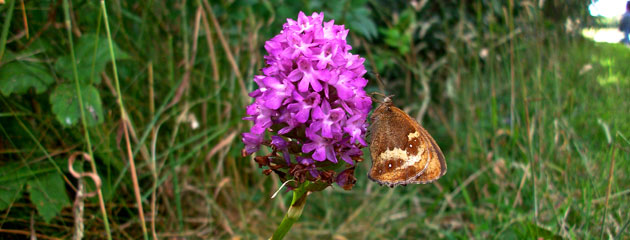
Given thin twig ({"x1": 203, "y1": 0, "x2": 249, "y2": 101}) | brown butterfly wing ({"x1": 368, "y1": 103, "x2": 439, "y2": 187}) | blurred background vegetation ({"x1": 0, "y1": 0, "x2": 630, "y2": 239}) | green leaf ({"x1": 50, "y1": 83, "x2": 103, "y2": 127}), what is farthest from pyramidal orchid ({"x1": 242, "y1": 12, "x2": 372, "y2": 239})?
thin twig ({"x1": 203, "y1": 0, "x2": 249, "y2": 101})

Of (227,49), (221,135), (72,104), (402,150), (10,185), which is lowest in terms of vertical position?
A: (221,135)

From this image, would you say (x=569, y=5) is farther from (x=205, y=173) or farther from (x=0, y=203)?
(x=0, y=203)

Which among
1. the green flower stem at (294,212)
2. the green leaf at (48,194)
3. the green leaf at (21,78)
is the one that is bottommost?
the green leaf at (48,194)

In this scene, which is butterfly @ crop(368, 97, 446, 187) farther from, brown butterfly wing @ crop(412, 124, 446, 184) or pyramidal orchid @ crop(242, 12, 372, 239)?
pyramidal orchid @ crop(242, 12, 372, 239)

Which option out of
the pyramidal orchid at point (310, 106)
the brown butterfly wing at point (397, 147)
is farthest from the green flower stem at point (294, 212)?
the brown butterfly wing at point (397, 147)

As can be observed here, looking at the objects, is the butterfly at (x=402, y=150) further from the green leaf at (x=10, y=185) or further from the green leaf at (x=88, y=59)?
the green leaf at (x=10, y=185)

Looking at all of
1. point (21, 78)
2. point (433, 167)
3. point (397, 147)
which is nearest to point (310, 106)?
point (397, 147)

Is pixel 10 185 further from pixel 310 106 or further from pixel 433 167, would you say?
pixel 433 167
